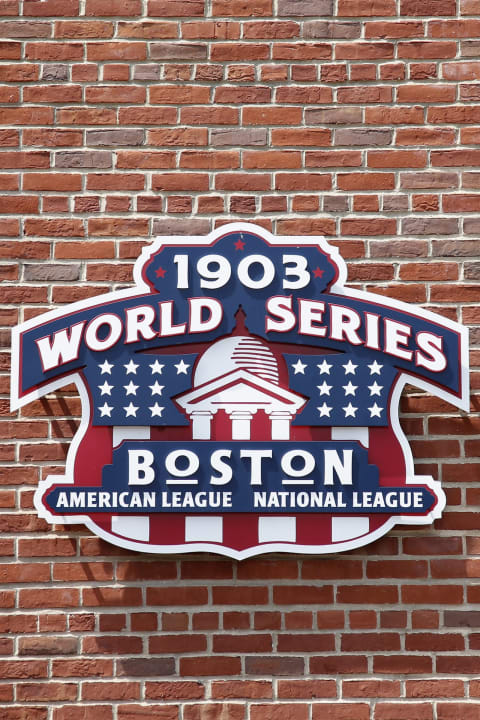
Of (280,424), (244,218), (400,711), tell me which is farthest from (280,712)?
(244,218)

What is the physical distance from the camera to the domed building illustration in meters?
3.33

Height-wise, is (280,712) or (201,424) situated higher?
(201,424)

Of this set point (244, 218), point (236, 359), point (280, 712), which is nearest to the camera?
point (280, 712)

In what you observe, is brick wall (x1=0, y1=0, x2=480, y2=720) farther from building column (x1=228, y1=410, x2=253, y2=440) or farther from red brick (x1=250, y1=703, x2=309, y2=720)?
building column (x1=228, y1=410, x2=253, y2=440)

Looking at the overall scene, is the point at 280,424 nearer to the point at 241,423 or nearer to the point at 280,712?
the point at 241,423

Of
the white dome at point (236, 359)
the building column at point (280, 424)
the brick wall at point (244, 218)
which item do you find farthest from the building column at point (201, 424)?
the brick wall at point (244, 218)

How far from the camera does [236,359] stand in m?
3.37

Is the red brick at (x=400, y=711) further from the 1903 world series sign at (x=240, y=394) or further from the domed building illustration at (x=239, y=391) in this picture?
the domed building illustration at (x=239, y=391)

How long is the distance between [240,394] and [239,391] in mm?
12

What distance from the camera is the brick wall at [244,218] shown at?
3275 mm

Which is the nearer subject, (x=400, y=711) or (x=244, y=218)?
(x=400, y=711)

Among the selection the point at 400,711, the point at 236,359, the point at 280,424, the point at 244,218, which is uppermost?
the point at 244,218

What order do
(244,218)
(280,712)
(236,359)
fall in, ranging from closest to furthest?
(280,712) < (236,359) < (244,218)

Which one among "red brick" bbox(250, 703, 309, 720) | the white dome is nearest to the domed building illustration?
the white dome
